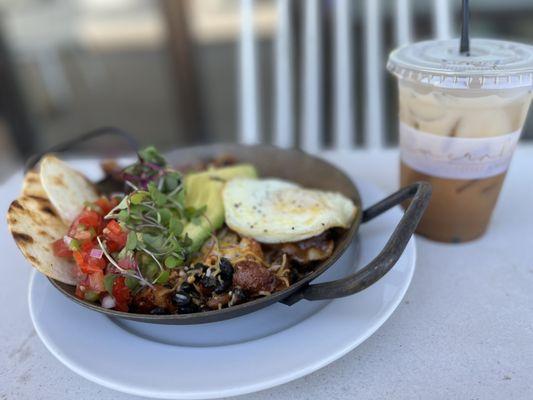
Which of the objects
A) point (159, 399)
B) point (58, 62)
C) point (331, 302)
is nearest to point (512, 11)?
point (331, 302)

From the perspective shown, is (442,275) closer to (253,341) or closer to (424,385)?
(424,385)

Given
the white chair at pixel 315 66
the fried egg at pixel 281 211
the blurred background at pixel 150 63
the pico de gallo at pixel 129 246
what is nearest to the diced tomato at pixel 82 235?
the pico de gallo at pixel 129 246

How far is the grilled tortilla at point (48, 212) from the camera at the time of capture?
792mm

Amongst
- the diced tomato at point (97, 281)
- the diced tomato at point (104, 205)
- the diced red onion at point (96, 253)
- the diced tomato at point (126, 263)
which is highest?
the diced tomato at point (104, 205)

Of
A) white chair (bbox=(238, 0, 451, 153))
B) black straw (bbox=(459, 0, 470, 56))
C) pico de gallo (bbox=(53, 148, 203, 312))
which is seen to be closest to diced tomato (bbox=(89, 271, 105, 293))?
pico de gallo (bbox=(53, 148, 203, 312))

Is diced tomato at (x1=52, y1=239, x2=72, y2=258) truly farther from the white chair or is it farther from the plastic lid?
the white chair

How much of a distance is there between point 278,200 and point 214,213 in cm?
13

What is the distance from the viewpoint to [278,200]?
96 cm

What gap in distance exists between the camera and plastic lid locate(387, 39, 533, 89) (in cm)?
79

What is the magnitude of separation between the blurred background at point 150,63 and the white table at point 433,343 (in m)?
1.77

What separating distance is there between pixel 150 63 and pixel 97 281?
2.82 m

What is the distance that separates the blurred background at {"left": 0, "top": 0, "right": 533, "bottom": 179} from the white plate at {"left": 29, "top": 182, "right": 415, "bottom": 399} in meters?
1.94

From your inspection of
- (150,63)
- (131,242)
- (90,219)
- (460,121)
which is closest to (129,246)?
(131,242)

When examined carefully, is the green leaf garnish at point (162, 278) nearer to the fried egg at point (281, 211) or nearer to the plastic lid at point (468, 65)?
the fried egg at point (281, 211)
